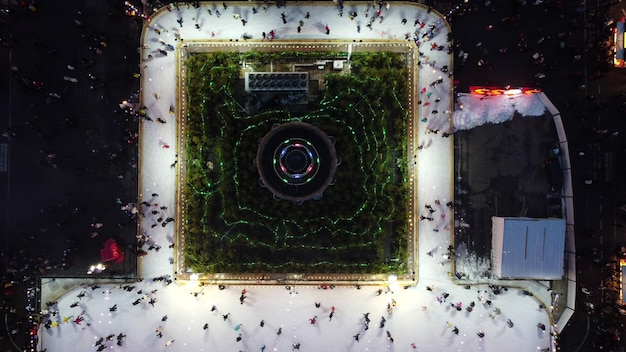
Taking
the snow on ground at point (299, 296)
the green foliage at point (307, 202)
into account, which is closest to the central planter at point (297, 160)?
the green foliage at point (307, 202)

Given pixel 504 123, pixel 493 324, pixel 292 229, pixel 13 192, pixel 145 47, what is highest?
pixel 145 47

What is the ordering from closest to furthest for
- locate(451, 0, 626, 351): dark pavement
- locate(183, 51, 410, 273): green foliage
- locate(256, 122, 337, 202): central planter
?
locate(256, 122, 337, 202): central planter → locate(183, 51, 410, 273): green foliage → locate(451, 0, 626, 351): dark pavement

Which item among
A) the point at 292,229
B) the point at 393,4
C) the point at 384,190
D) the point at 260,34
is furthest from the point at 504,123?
the point at 260,34

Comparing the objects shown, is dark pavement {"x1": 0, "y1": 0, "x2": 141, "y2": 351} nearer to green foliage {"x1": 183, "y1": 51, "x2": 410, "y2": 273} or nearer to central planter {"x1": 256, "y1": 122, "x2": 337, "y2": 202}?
green foliage {"x1": 183, "y1": 51, "x2": 410, "y2": 273}

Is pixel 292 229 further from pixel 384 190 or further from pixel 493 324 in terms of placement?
pixel 493 324

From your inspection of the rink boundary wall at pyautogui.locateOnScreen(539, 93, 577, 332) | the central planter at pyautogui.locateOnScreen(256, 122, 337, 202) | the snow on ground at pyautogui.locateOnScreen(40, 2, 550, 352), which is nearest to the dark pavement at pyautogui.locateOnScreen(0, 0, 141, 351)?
the snow on ground at pyautogui.locateOnScreen(40, 2, 550, 352)

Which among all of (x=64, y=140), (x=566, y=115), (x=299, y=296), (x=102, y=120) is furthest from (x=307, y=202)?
(x=566, y=115)
